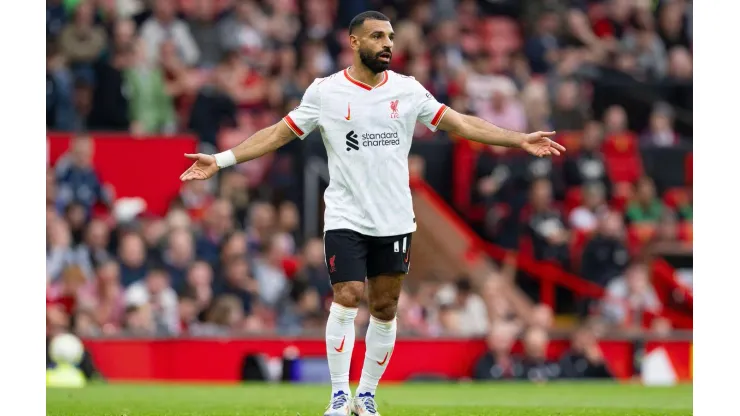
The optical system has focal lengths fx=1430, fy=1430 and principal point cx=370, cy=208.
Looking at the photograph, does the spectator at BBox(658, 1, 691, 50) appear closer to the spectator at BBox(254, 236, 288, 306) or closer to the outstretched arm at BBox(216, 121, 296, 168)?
the spectator at BBox(254, 236, 288, 306)

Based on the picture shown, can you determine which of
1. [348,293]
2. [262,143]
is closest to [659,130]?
[262,143]

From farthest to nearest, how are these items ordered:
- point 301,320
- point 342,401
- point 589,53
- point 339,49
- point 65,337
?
point 589,53
point 339,49
point 301,320
point 65,337
point 342,401

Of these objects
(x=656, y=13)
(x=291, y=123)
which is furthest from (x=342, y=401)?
(x=656, y=13)

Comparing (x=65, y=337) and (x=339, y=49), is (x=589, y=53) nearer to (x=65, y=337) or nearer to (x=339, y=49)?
(x=339, y=49)

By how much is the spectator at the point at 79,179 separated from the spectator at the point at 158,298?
176cm

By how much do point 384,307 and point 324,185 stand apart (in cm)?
1113

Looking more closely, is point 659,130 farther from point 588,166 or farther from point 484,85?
point 484,85

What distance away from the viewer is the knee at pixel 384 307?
33.1 feet

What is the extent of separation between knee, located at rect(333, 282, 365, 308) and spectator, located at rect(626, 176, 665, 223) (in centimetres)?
1245

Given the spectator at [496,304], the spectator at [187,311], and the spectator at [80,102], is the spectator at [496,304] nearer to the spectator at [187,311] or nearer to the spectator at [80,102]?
the spectator at [187,311]

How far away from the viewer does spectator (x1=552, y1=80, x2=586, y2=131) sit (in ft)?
73.7

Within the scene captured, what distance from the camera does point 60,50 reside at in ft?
70.5

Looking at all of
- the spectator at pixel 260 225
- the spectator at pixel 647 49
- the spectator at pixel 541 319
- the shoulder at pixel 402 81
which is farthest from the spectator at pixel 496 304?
the shoulder at pixel 402 81

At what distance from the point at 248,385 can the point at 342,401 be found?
7432 millimetres
